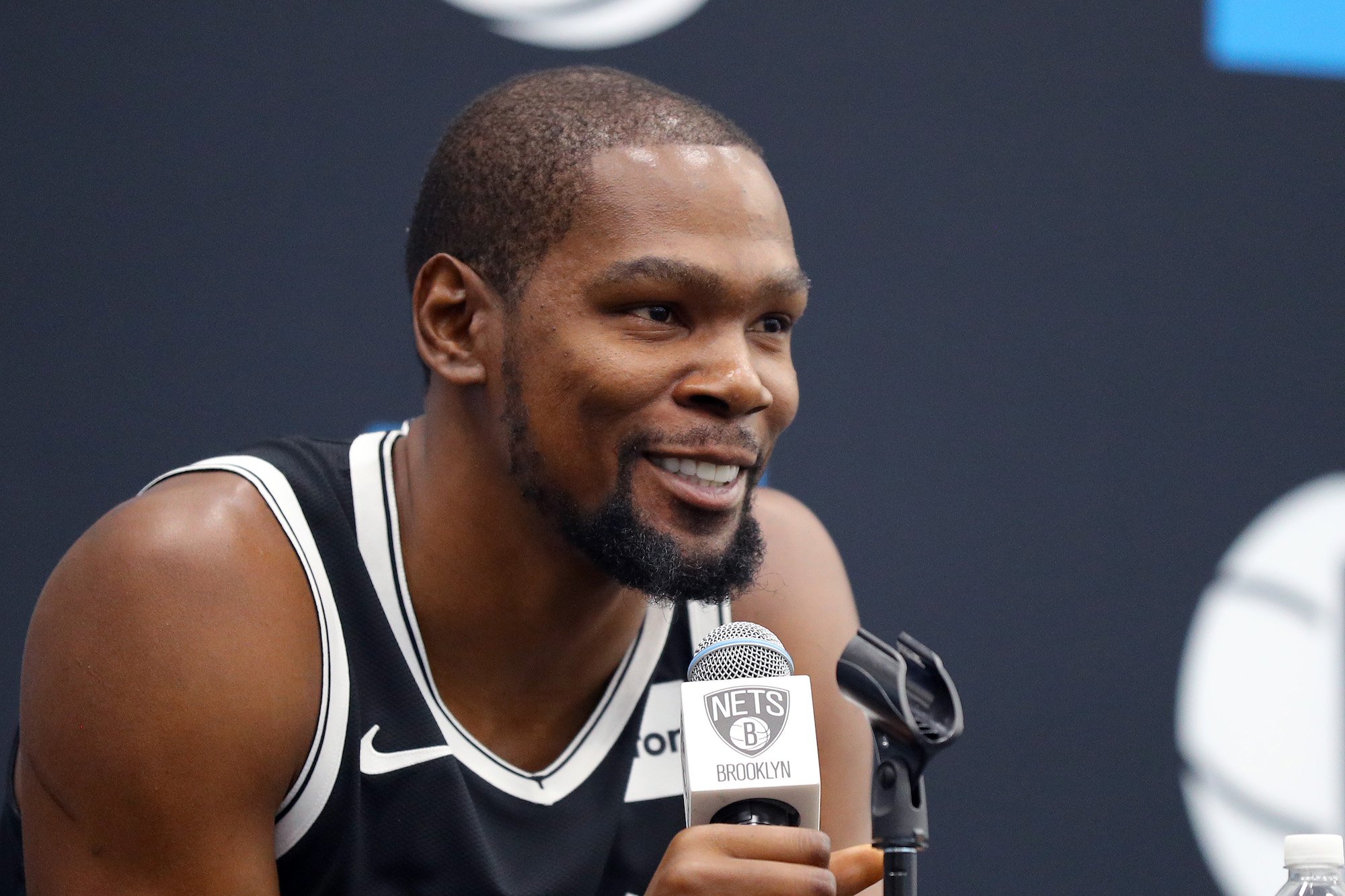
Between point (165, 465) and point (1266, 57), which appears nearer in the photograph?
point (165, 465)

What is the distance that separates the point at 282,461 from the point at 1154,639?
142 centimetres

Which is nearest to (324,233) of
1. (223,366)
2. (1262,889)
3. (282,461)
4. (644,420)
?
(223,366)

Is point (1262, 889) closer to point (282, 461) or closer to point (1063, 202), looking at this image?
point (1063, 202)

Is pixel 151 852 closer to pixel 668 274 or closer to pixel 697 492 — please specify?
pixel 697 492

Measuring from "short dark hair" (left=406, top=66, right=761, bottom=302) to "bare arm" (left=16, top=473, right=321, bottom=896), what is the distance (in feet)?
1.26

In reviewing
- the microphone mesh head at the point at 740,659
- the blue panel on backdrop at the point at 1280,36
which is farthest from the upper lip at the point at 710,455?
the blue panel on backdrop at the point at 1280,36

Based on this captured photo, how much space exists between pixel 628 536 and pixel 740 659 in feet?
0.98

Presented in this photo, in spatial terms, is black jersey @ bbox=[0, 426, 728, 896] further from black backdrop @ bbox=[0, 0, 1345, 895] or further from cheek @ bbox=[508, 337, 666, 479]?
black backdrop @ bbox=[0, 0, 1345, 895]

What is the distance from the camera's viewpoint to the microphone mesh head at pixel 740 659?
102cm

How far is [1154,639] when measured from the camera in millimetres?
2148

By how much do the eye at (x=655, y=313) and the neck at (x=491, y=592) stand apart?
0.72 feet

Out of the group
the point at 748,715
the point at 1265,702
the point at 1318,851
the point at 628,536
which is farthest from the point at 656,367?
the point at 1265,702

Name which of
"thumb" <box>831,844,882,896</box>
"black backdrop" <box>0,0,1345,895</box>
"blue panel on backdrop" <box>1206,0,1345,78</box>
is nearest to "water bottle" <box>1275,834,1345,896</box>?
"thumb" <box>831,844,882,896</box>

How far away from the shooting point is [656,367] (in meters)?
1.27
